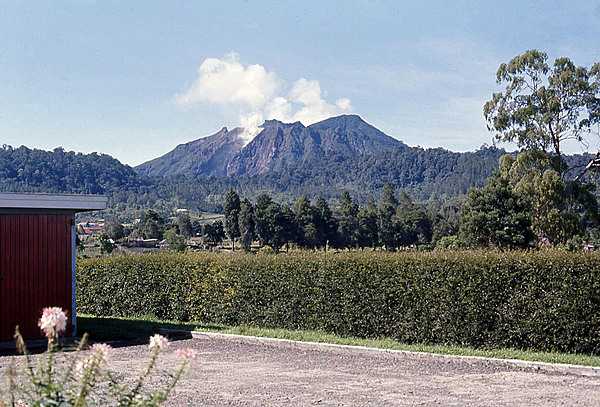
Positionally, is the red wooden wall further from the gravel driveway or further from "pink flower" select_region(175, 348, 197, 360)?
"pink flower" select_region(175, 348, 197, 360)

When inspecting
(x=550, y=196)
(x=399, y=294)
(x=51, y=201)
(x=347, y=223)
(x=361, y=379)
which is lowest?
(x=361, y=379)

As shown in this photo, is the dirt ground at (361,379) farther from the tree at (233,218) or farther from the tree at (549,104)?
the tree at (233,218)

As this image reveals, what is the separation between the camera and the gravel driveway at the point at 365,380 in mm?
9242

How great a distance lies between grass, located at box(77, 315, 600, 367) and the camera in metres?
11.8

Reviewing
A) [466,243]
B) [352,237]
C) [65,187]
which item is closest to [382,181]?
[65,187]

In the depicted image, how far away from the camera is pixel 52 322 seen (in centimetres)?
363

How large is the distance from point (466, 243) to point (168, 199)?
333 ft

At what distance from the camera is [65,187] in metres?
112

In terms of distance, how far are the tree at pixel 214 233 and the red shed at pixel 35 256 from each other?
193 feet

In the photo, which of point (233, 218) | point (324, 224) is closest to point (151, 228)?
point (233, 218)

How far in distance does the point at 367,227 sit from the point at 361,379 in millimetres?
58744

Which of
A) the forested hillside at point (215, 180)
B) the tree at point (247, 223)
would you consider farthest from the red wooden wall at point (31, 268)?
the forested hillside at point (215, 180)

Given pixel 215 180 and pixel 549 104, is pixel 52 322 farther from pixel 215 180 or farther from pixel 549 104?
pixel 215 180

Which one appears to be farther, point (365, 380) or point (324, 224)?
point (324, 224)
